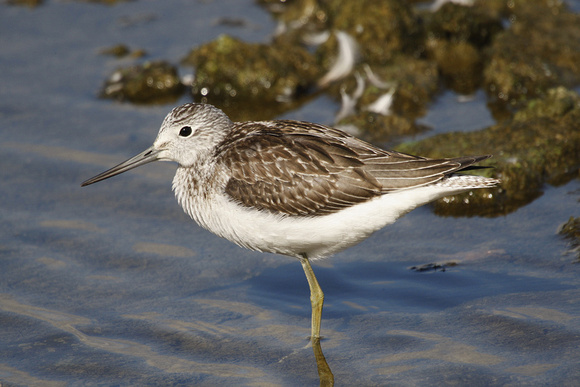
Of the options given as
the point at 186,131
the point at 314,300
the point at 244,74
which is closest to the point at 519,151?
the point at 314,300

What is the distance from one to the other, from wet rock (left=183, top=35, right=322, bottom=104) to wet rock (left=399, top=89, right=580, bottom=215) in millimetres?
3221

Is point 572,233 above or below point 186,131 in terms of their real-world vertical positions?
below

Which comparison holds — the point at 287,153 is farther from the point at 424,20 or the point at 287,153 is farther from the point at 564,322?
the point at 424,20

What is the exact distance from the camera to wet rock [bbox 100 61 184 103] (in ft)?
44.8

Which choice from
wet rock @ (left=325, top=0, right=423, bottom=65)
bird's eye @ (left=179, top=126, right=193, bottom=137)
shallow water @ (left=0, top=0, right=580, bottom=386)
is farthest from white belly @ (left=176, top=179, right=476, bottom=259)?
wet rock @ (left=325, top=0, right=423, bottom=65)

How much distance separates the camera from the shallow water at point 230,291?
7750 millimetres

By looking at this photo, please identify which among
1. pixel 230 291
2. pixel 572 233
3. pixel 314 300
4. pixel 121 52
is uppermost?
pixel 572 233

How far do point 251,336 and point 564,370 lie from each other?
127 inches

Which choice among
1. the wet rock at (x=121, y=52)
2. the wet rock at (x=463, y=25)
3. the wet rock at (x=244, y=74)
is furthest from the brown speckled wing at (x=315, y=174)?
the wet rock at (x=121, y=52)

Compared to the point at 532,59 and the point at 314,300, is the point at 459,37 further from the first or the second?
the point at 314,300

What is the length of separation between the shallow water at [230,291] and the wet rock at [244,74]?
157cm

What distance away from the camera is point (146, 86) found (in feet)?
44.9

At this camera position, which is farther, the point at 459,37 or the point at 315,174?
the point at 459,37

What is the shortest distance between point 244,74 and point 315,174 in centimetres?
621
